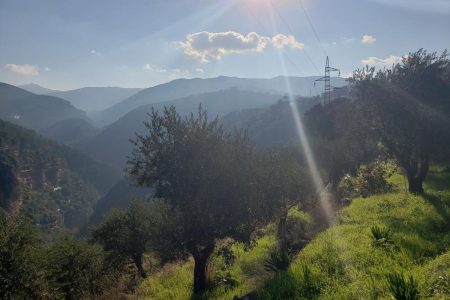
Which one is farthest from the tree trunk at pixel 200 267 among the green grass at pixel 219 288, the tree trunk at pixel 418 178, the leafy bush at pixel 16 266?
the tree trunk at pixel 418 178

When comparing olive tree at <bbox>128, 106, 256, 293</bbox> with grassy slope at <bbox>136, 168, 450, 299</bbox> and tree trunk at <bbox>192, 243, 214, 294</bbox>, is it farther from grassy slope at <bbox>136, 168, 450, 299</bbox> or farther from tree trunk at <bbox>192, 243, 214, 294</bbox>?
grassy slope at <bbox>136, 168, 450, 299</bbox>

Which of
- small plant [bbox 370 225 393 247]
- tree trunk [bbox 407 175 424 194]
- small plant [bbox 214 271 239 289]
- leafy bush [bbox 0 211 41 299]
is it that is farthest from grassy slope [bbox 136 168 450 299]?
leafy bush [bbox 0 211 41 299]

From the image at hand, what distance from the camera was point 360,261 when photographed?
14250 mm

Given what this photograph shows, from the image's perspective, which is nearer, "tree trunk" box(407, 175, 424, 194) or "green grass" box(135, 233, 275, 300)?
"green grass" box(135, 233, 275, 300)

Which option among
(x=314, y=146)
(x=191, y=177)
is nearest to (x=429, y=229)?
(x=191, y=177)

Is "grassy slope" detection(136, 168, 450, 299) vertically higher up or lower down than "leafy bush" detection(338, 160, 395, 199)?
higher up

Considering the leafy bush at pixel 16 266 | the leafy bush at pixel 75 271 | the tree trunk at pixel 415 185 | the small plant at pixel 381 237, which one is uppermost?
the small plant at pixel 381 237

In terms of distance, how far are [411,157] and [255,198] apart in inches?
700

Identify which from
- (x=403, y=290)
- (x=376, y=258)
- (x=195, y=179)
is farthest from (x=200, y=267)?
(x=403, y=290)

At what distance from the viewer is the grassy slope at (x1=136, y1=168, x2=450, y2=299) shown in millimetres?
11938

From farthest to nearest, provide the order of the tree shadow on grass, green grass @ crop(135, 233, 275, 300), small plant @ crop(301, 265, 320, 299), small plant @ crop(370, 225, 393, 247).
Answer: the tree shadow on grass, green grass @ crop(135, 233, 275, 300), small plant @ crop(370, 225, 393, 247), small plant @ crop(301, 265, 320, 299)

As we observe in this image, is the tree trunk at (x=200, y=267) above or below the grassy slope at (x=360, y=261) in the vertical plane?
below

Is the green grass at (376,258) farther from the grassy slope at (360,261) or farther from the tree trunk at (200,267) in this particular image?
the tree trunk at (200,267)

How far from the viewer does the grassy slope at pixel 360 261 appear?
11.9 metres
